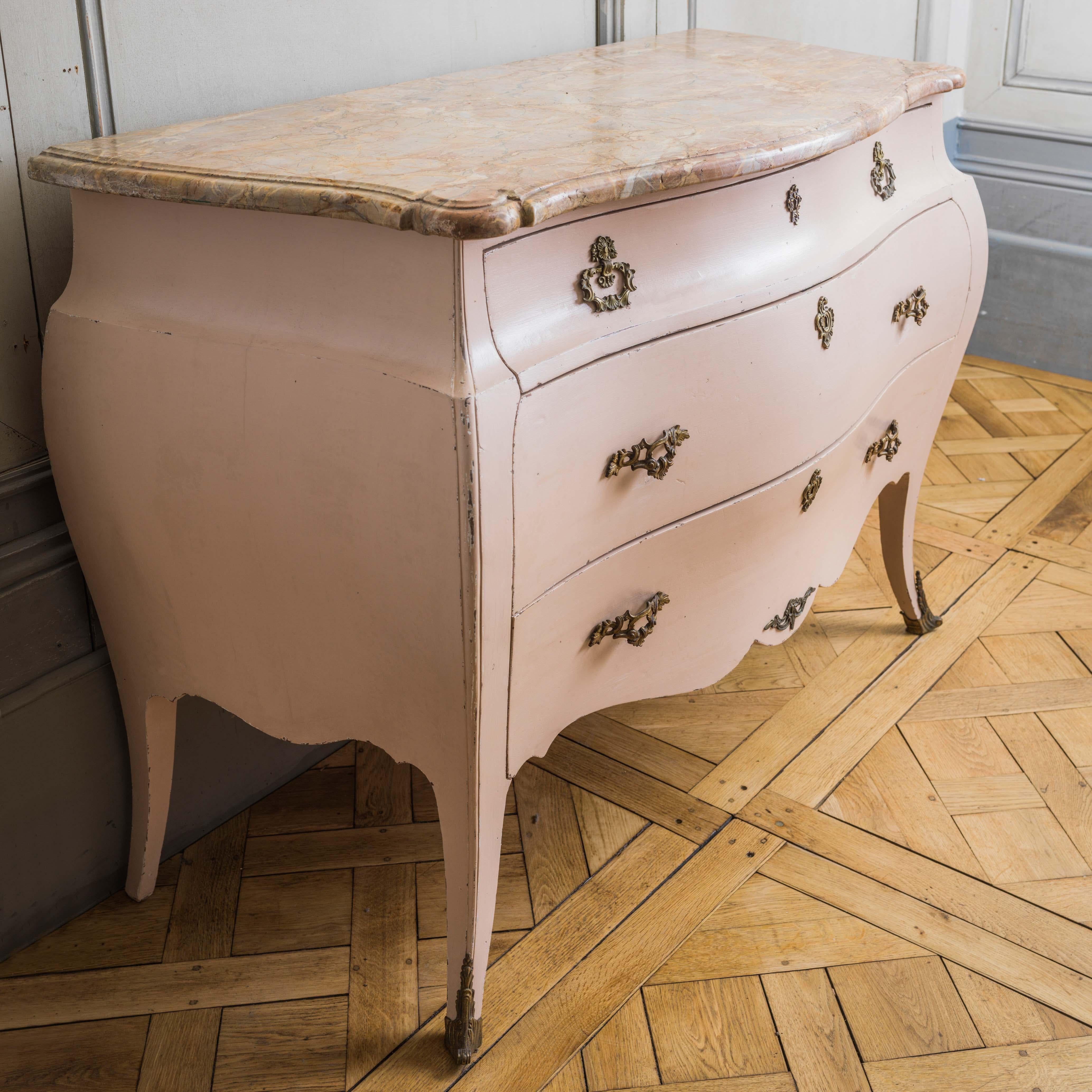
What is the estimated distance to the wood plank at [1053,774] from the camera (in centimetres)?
147

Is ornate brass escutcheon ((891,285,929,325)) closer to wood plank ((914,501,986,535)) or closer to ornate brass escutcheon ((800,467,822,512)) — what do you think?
ornate brass escutcheon ((800,467,822,512))

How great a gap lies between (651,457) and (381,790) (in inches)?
30.1

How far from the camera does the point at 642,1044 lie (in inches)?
46.4

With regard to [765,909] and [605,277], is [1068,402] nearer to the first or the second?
[765,909]

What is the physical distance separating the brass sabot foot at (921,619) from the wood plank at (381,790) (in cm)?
90

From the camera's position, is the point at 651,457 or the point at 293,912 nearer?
the point at 651,457

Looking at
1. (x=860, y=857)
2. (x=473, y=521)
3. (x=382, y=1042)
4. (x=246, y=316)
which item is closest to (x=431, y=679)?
(x=473, y=521)

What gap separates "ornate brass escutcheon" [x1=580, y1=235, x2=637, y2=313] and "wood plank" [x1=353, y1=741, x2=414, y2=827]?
29.9 inches

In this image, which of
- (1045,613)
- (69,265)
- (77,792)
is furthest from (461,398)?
(1045,613)

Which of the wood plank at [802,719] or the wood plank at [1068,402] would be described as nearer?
the wood plank at [802,719]

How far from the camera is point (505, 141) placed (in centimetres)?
99

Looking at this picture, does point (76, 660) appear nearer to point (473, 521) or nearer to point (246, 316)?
point (246, 316)

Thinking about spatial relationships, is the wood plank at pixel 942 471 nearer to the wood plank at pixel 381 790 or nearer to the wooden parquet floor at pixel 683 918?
the wooden parquet floor at pixel 683 918

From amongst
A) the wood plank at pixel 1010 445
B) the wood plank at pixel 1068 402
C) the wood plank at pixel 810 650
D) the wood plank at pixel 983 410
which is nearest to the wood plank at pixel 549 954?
the wood plank at pixel 810 650
